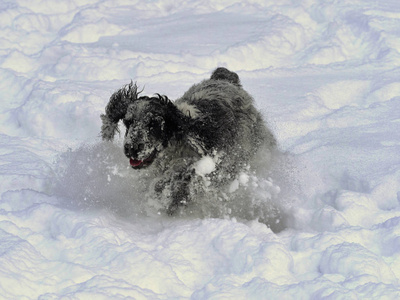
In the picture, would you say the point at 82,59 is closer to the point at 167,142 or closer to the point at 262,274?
the point at 167,142

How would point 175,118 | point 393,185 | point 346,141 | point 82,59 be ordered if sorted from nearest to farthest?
point 175,118
point 393,185
point 346,141
point 82,59

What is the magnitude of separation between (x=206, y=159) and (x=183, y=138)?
0.90 ft

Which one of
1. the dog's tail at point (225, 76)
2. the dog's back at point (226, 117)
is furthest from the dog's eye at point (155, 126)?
the dog's tail at point (225, 76)

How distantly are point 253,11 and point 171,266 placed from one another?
843cm

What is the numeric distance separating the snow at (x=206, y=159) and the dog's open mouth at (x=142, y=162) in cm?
47

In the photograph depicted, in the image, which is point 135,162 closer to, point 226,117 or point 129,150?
point 129,150

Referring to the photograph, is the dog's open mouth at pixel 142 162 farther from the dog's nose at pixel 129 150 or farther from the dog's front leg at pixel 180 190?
the dog's front leg at pixel 180 190

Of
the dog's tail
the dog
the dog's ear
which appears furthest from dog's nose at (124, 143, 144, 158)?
the dog's tail

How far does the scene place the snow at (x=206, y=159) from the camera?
3.42 m

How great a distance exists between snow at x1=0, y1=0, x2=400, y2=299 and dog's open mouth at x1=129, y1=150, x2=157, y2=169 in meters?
0.47

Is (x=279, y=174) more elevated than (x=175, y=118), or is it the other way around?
(x=175, y=118)

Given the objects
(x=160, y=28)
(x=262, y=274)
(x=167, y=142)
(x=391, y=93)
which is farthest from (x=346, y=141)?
(x=160, y=28)

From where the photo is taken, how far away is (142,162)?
13.8ft

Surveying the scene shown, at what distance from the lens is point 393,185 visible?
4988 mm
